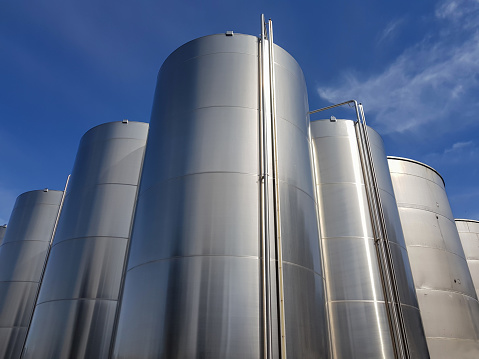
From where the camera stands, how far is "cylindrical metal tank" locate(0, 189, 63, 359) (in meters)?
18.4

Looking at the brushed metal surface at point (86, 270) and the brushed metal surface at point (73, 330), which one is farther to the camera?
the brushed metal surface at point (86, 270)

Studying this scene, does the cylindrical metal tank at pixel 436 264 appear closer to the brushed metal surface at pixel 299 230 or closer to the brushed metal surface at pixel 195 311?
the brushed metal surface at pixel 299 230

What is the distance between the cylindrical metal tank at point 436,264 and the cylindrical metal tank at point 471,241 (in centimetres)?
598

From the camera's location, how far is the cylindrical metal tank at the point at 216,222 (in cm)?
706

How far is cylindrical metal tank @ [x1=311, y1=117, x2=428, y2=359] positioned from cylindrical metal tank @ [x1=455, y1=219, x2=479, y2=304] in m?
12.1

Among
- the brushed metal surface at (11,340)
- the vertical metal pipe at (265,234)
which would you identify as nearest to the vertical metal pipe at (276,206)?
the vertical metal pipe at (265,234)

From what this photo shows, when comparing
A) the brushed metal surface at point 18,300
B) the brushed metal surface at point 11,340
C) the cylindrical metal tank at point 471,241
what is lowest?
the brushed metal surface at point 11,340

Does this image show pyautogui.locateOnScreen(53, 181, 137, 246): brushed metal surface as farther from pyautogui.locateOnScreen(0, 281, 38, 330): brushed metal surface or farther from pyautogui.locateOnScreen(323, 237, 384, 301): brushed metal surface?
pyautogui.locateOnScreen(323, 237, 384, 301): brushed metal surface

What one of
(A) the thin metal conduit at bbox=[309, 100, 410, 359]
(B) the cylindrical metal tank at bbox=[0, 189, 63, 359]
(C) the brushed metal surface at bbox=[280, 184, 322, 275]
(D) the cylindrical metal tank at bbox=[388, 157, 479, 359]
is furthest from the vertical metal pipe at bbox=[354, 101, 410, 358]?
(B) the cylindrical metal tank at bbox=[0, 189, 63, 359]

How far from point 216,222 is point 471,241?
21194 millimetres

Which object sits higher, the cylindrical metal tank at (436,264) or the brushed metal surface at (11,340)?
the cylindrical metal tank at (436,264)

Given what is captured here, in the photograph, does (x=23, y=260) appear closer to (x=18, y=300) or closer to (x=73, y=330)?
(x=18, y=300)

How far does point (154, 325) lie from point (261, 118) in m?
5.12

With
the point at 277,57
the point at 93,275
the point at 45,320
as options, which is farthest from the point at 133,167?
the point at 277,57
